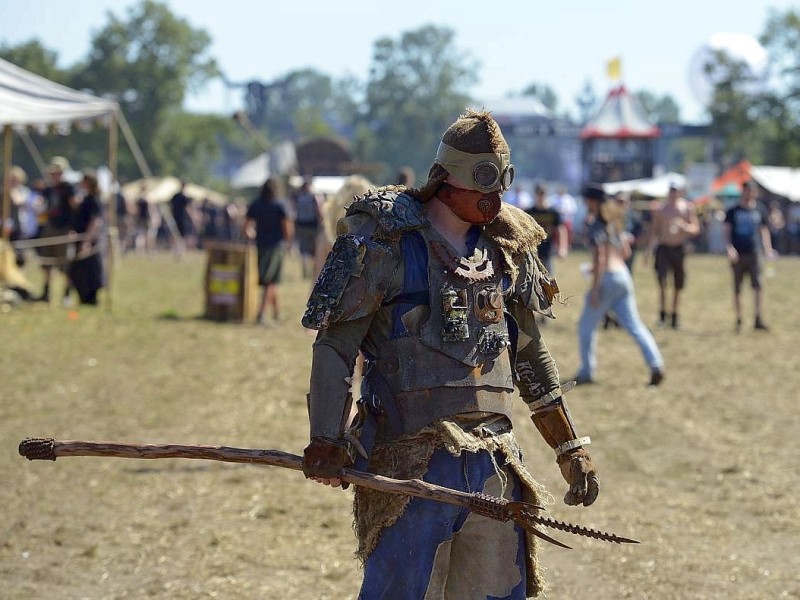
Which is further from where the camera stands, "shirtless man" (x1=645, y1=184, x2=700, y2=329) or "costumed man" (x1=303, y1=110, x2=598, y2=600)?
"shirtless man" (x1=645, y1=184, x2=700, y2=329)

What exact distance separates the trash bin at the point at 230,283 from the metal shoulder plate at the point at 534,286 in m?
12.3

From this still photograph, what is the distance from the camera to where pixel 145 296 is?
19781mm

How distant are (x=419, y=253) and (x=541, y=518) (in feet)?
2.88

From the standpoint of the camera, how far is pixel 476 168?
11.9 ft

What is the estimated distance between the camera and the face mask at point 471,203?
12.0 ft

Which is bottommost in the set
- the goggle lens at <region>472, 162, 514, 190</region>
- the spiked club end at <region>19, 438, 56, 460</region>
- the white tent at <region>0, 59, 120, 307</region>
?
the spiked club end at <region>19, 438, 56, 460</region>

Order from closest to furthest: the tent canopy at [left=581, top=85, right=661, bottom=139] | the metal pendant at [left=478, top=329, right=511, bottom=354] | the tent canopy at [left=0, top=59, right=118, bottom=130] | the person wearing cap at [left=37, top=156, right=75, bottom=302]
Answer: the metal pendant at [left=478, top=329, right=511, bottom=354] → the tent canopy at [left=0, top=59, right=118, bottom=130] → the person wearing cap at [left=37, top=156, right=75, bottom=302] → the tent canopy at [left=581, top=85, right=661, bottom=139]

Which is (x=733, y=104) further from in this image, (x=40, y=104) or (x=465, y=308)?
(x=465, y=308)

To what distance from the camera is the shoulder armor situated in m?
3.55

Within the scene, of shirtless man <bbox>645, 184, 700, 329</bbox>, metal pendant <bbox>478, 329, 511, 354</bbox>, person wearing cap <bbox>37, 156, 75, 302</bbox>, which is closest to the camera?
metal pendant <bbox>478, 329, 511, 354</bbox>

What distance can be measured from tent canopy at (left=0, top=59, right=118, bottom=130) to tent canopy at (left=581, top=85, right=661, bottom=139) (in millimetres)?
34427

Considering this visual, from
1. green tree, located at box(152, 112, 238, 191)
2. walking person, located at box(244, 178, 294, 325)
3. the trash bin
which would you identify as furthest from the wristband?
green tree, located at box(152, 112, 238, 191)

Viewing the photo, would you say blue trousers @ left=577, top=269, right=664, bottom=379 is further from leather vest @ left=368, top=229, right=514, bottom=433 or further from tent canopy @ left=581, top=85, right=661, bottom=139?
tent canopy @ left=581, top=85, right=661, bottom=139

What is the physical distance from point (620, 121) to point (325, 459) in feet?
158
